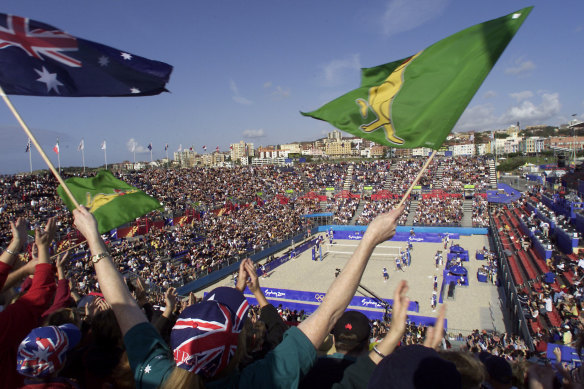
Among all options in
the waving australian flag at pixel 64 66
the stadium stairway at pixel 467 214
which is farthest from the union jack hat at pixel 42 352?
the stadium stairway at pixel 467 214

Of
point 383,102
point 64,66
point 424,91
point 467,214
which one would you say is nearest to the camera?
point 64,66

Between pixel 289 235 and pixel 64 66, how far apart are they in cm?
2925

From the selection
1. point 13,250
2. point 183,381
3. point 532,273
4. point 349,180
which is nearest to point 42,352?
point 183,381

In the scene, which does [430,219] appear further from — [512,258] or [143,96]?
[143,96]

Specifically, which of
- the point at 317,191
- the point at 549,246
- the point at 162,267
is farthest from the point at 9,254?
the point at 317,191

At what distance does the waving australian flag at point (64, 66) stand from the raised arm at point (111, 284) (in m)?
2.48

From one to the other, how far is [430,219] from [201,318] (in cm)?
3679

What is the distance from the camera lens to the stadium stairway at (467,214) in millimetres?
34206

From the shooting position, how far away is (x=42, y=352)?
2092mm

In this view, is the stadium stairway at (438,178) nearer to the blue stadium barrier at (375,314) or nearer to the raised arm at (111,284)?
the blue stadium barrier at (375,314)

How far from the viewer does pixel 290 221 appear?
3672 centimetres

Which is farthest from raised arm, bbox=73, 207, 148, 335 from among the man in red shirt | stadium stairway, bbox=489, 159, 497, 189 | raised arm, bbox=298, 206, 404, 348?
stadium stairway, bbox=489, 159, 497, 189

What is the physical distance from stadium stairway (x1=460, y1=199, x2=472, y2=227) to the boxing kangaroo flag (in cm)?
3295

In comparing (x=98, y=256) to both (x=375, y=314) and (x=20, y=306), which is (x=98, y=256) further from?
(x=375, y=314)
